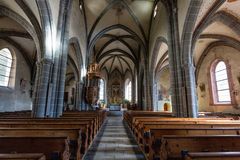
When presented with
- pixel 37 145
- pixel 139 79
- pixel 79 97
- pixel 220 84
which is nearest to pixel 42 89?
pixel 37 145

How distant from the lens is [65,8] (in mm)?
8383

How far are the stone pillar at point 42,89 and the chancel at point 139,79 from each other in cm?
4

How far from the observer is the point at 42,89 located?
6.96 metres

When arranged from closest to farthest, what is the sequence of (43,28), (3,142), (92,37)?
(3,142), (43,28), (92,37)

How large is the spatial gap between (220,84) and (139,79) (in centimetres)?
870

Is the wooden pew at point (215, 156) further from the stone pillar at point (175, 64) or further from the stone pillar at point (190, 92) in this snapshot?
the stone pillar at point (175, 64)

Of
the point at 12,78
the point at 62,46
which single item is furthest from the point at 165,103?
the point at 12,78

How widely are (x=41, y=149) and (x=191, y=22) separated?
784 centimetres

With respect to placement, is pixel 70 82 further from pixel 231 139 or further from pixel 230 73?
pixel 231 139

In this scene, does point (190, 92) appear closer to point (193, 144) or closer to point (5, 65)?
point (193, 144)

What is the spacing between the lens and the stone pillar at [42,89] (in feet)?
22.1

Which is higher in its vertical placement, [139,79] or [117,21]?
[117,21]

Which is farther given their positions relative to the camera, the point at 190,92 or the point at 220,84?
the point at 220,84

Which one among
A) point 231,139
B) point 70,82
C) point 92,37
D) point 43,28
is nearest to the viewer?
point 231,139
